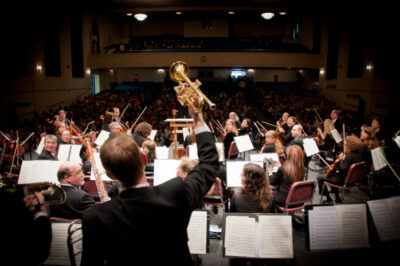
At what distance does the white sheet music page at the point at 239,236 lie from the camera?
2787 millimetres

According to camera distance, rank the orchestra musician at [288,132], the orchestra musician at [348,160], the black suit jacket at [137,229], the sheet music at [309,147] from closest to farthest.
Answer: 1. the black suit jacket at [137,229]
2. the orchestra musician at [348,160]
3. the sheet music at [309,147]
4. the orchestra musician at [288,132]

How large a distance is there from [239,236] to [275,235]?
1.22 feet

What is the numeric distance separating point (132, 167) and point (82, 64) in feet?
61.3

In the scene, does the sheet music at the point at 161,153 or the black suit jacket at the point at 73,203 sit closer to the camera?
the black suit jacket at the point at 73,203

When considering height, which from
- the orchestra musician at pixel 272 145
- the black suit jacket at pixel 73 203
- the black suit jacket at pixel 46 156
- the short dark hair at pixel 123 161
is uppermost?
the short dark hair at pixel 123 161

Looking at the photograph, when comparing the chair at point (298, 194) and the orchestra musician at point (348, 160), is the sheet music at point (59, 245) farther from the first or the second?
the orchestra musician at point (348, 160)

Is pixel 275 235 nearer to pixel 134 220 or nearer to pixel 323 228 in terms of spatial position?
pixel 323 228

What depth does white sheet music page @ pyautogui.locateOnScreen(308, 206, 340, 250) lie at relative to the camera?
9.40ft

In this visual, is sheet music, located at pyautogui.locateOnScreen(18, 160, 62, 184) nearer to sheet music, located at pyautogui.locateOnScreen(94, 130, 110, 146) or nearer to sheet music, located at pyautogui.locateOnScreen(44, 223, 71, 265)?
sheet music, located at pyautogui.locateOnScreen(44, 223, 71, 265)

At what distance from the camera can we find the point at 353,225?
293 cm

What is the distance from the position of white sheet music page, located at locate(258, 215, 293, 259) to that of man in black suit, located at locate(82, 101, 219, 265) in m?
1.73

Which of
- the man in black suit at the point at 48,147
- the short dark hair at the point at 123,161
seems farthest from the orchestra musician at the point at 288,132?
the short dark hair at the point at 123,161

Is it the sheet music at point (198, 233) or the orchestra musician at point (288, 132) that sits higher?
the orchestra musician at point (288, 132)

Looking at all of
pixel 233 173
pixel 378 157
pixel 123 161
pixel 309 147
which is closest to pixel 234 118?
pixel 309 147
